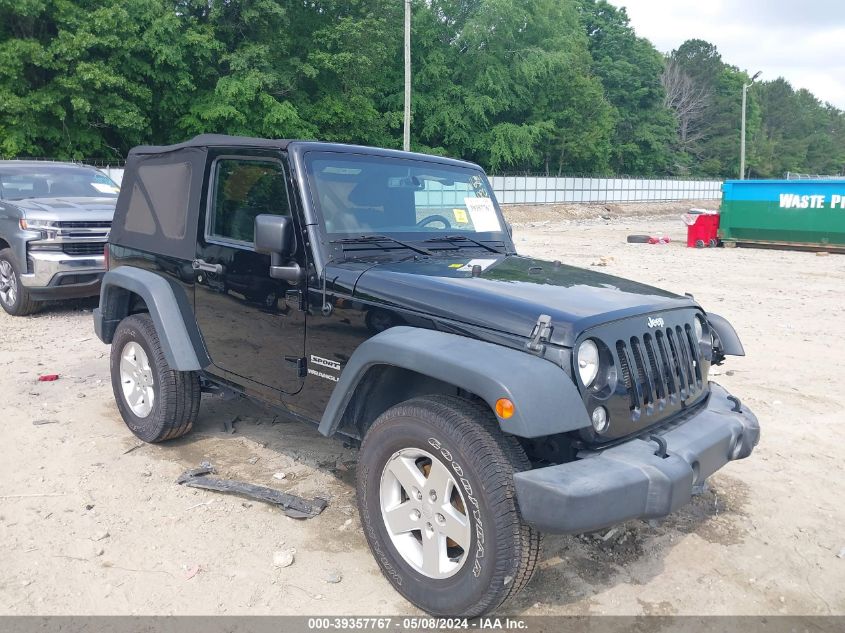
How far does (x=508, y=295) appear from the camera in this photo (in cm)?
314

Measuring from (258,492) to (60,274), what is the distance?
18.8 ft

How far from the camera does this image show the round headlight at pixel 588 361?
9.45 feet

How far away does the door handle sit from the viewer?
13.7 feet

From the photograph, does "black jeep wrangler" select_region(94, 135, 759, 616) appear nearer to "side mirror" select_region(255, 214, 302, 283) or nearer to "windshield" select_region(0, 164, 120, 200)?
"side mirror" select_region(255, 214, 302, 283)

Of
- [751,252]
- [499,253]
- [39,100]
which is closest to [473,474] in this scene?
[499,253]

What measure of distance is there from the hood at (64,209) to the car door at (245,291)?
4871mm

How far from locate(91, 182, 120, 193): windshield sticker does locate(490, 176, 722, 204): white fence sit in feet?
79.9

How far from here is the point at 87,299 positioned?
32.8 ft

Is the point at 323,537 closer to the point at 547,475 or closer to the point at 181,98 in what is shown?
the point at 547,475

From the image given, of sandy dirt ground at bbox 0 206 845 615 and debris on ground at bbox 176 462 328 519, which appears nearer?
sandy dirt ground at bbox 0 206 845 615

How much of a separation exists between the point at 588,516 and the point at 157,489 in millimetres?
2702

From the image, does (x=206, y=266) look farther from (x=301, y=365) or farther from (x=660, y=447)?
(x=660, y=447)

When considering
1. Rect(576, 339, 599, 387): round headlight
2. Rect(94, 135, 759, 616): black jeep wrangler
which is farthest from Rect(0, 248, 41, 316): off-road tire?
Rect(576, 339, 599, 387): round headlight

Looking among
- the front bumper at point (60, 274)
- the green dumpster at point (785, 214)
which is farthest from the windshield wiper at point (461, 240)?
the green dumpster at point (785, 214)
